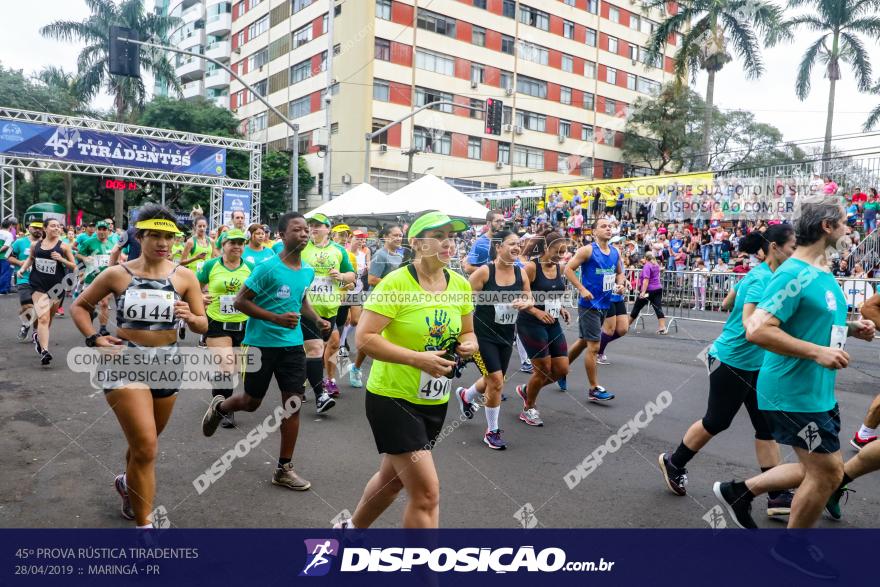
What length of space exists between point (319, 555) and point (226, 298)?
3.82 metres

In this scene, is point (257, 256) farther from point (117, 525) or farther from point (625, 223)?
point (625, 223)

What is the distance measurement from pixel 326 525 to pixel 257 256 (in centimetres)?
399

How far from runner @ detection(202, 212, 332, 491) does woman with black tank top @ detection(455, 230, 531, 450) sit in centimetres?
172

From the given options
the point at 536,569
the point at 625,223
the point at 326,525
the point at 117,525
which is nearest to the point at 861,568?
the point at 536,569

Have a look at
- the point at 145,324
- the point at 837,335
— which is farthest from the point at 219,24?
the point at 837,335

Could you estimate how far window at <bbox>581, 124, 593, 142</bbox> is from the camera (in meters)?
51.1

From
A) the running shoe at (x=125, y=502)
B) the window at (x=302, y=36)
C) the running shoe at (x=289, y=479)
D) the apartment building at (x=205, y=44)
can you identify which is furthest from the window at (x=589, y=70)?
the running shoe at (x=125, y=502)

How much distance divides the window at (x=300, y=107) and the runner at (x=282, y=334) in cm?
4109

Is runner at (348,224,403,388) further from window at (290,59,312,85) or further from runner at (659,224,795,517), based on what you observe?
window at (290,59,312,85)

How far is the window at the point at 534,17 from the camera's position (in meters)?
46.7

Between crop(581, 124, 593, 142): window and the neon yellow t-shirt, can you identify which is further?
crop(581, 124, 593, 142): window

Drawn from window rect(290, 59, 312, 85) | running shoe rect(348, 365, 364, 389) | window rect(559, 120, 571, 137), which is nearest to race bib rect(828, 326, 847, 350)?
running shoe rect(348, 365, 364, 389)

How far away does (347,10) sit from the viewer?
40438 mm

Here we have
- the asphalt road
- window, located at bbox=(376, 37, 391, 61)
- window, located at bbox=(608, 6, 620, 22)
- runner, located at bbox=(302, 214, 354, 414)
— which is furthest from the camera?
window, located at bbox=(608, 6, 620, 22)
